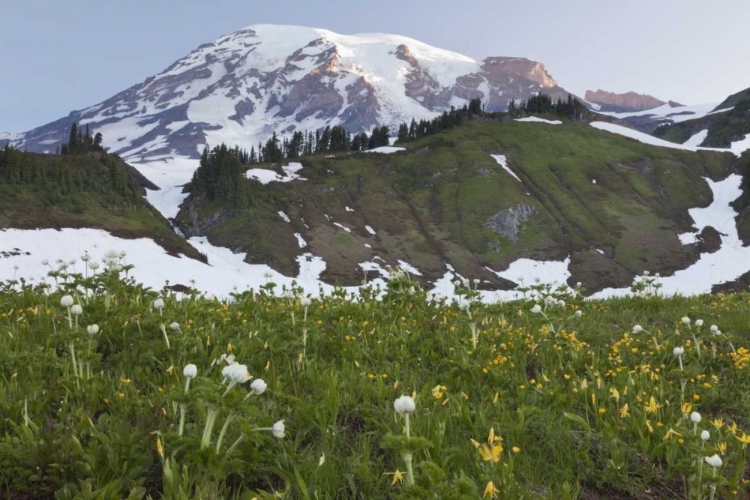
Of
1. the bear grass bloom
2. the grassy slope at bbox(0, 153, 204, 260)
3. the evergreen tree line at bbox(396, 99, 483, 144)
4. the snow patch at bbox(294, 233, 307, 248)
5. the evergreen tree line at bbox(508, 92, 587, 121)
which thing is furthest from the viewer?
the evergreen tree line at bbox(508, 92, 587, 121)

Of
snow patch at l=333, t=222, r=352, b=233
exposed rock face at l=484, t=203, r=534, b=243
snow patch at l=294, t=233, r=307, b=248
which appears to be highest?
exposed rock face at l=484, t=203, r=534, b=243

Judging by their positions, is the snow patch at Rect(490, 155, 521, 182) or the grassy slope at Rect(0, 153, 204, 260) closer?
the grassy slope at Rect(0, 153, 204, 260)

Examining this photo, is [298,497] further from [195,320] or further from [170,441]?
[195,320]

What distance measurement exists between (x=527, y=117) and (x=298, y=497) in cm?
19641

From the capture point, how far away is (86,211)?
8094 cm

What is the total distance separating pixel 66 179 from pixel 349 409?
10109 cm

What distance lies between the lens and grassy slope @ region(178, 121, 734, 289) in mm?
100938

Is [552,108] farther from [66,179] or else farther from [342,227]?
[66,179]

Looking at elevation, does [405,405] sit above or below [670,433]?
Result: above

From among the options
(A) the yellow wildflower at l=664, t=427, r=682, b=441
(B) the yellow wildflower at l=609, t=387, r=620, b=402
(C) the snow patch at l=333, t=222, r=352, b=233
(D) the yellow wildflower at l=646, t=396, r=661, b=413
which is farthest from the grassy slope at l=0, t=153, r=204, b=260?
(A) the yellow wildflower at l=664, t=427, r=682, b=441

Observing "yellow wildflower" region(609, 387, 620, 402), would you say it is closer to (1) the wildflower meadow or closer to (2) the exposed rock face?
(1) the wildflower meadow

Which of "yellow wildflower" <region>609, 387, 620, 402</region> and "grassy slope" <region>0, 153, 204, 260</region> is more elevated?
"yellow wildflower" <region>609, 387, 620, 402</region>

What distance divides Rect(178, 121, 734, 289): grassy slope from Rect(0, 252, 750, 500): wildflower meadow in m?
80.8

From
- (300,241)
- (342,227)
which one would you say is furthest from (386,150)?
(300,241)
